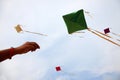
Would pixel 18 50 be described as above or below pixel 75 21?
above

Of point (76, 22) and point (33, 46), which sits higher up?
point (33, 46)

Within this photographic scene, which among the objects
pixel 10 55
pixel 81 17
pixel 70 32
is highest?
pixel 10 55

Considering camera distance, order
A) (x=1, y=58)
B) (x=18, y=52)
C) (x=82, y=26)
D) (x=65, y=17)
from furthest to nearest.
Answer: (x=65, y=17), (x=82, y=26), (x=18, y=52), (x=1, y=58)

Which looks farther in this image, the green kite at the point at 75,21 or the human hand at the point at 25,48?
the green kite at the point at 75,21

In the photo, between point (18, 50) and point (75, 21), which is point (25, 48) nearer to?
point (18, 50)

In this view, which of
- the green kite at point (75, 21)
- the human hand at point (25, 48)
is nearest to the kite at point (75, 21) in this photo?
the green kite at point (75, 21)

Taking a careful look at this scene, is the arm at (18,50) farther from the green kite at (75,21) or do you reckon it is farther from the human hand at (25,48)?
the green kite at (75,21)

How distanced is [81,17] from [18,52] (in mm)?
7678

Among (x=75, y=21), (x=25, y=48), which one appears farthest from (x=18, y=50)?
(x=75, y=21)

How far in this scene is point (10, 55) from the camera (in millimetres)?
1510

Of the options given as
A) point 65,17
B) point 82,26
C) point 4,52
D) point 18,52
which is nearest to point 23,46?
point 18,52

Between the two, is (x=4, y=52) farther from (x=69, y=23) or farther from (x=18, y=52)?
(x=69, y=23)

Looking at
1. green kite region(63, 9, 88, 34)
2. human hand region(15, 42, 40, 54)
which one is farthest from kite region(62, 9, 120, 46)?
human hand region(15, 42, 40, 54)

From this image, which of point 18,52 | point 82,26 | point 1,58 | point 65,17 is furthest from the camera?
point 65,17
